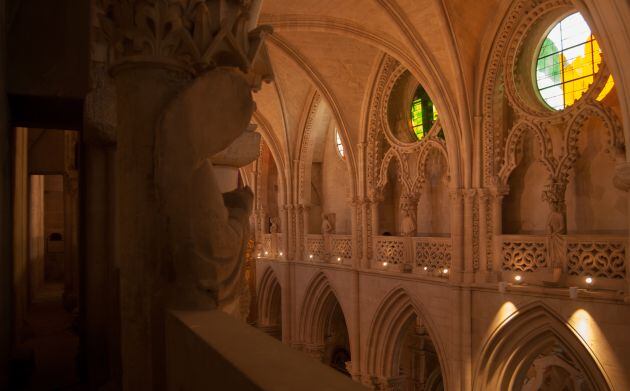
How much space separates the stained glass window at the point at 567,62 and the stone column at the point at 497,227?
5.97 ft

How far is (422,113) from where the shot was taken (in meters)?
13.2

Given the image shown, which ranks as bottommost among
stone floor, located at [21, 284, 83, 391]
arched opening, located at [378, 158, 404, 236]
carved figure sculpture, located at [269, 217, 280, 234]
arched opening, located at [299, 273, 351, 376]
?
arched opening, located at [299, 273, 351, 376]

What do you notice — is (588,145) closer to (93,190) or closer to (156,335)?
(93,190)

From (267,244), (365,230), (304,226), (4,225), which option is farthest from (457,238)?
(267,244)

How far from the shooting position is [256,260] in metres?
20.3

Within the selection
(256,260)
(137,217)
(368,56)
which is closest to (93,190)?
(137,217)

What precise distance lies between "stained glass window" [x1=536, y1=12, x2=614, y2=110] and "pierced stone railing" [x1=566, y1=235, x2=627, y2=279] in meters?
2.55

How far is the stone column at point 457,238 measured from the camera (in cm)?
1044

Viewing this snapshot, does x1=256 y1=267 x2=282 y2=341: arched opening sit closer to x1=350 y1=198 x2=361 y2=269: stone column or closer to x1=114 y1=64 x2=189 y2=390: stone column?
x1=350 y1=198 x2=361 y2=269: stone column

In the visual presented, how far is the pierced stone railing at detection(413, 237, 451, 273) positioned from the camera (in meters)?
11.1

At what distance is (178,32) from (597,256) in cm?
754

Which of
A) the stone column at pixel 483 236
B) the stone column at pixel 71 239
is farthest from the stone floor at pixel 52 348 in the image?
the stone column at pixel 483 236

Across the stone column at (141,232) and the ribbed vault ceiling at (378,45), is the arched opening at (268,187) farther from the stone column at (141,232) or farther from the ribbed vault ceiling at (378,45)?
the stone column at (141,232)

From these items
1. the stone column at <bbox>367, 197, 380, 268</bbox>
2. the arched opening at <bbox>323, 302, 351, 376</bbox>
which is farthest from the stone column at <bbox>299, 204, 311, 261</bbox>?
the stone column at <bbox>367, 197, 380, 268</bbox>
